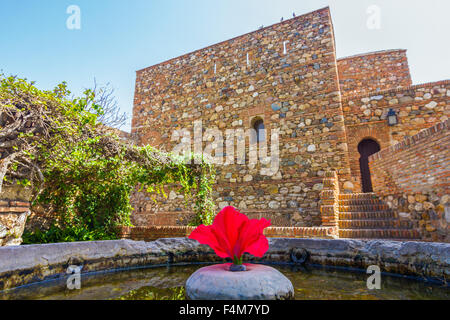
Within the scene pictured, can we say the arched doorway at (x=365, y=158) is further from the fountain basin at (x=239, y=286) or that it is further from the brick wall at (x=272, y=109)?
the fountain basin at (x=239, y=286)

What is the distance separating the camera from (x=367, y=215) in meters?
4.73

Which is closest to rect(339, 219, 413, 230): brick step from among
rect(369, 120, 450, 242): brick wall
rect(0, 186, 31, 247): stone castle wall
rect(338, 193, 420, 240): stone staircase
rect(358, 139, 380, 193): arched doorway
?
rect(338, 193, 420, 240): stone staircase

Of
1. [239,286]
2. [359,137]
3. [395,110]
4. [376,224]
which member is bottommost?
[239,286]

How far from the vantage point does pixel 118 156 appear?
395 centimetres

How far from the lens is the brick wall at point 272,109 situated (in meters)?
6.21

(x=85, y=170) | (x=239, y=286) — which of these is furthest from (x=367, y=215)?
(x=85, y=170)

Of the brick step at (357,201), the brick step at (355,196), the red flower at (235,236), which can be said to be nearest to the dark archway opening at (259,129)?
the brick step at (355,196)

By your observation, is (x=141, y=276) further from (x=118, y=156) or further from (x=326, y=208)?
(x=326, y=208)

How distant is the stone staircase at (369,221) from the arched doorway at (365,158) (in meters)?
1.95

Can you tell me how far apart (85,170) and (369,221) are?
5262 mm

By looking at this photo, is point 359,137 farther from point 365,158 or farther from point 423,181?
point 423,181

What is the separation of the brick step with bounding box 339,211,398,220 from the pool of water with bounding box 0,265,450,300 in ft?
11.2

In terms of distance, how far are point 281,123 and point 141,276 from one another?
5833 mm

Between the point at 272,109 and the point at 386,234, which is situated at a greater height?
the point at 272,109
